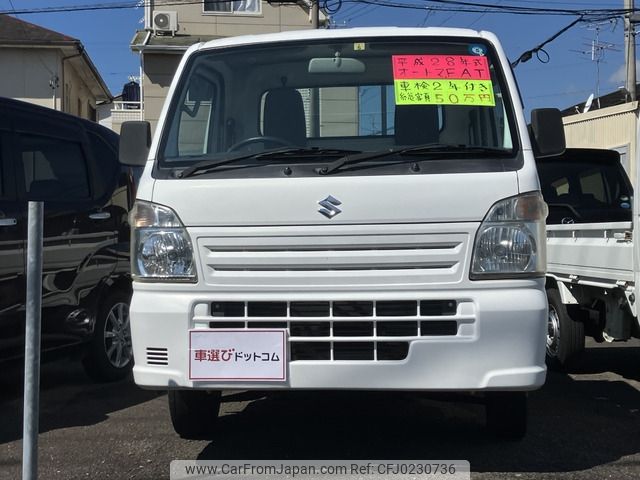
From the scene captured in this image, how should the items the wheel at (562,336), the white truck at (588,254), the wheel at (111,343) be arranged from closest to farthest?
the white truck at (588,254)
the wheel at (111,343)
the wheel at (562,336)

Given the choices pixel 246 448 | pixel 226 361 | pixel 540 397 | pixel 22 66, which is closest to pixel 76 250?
pixel 246 448

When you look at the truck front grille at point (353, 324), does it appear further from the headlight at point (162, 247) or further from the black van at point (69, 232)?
the black van at point (69, 232)

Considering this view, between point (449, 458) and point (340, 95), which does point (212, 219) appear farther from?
point (449, 458)

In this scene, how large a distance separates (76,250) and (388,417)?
8.59 feet

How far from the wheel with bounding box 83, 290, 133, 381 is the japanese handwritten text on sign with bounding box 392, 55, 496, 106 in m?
3.22

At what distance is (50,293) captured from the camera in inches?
199

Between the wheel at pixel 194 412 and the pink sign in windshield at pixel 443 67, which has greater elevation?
the pink sign in windshield at pixel 443 67

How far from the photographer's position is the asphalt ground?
376 centimetres

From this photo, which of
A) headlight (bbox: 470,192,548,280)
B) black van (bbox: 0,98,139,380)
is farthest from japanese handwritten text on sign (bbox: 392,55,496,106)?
black van (bbox: 0,98,139,380)

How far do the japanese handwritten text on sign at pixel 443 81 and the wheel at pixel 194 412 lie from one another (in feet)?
6.29

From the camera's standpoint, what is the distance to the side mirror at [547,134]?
12.3ft

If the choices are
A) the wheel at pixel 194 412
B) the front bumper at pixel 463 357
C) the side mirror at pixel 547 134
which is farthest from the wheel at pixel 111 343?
the side mirror at pixel 547 134

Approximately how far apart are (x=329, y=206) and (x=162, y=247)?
0.81 m

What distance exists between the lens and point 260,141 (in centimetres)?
372
